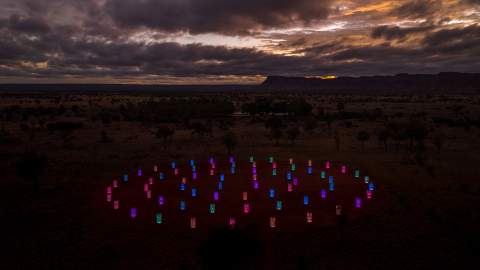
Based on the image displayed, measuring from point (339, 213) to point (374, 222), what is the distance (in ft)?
4.46

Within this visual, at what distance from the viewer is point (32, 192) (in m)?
16.3

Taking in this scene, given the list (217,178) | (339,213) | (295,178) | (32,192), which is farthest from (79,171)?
(339,213)

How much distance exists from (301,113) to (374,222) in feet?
152

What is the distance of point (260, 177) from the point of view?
766 inches

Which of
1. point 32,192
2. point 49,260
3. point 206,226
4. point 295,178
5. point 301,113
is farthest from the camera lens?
point 301,113

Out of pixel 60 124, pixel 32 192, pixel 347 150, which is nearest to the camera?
pixel 32 192

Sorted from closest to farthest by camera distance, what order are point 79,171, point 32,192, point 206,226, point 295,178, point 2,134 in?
point 206,226 → point 32,192 → point 295,178 → point 79,171 → point 2,134

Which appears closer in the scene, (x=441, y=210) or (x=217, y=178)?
(x=441, y=210)

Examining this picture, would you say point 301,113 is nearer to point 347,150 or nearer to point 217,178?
point 347,150

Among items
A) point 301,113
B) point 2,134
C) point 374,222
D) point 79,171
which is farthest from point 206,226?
point 301,113

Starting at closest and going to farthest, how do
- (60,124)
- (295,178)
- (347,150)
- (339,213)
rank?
(339,213) < (295,178) < (347,150) < (60,124)

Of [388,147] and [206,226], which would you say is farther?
[388,147]

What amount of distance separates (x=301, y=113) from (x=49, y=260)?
51.5 m

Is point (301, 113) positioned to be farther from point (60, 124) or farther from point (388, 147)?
point (60, 124)
